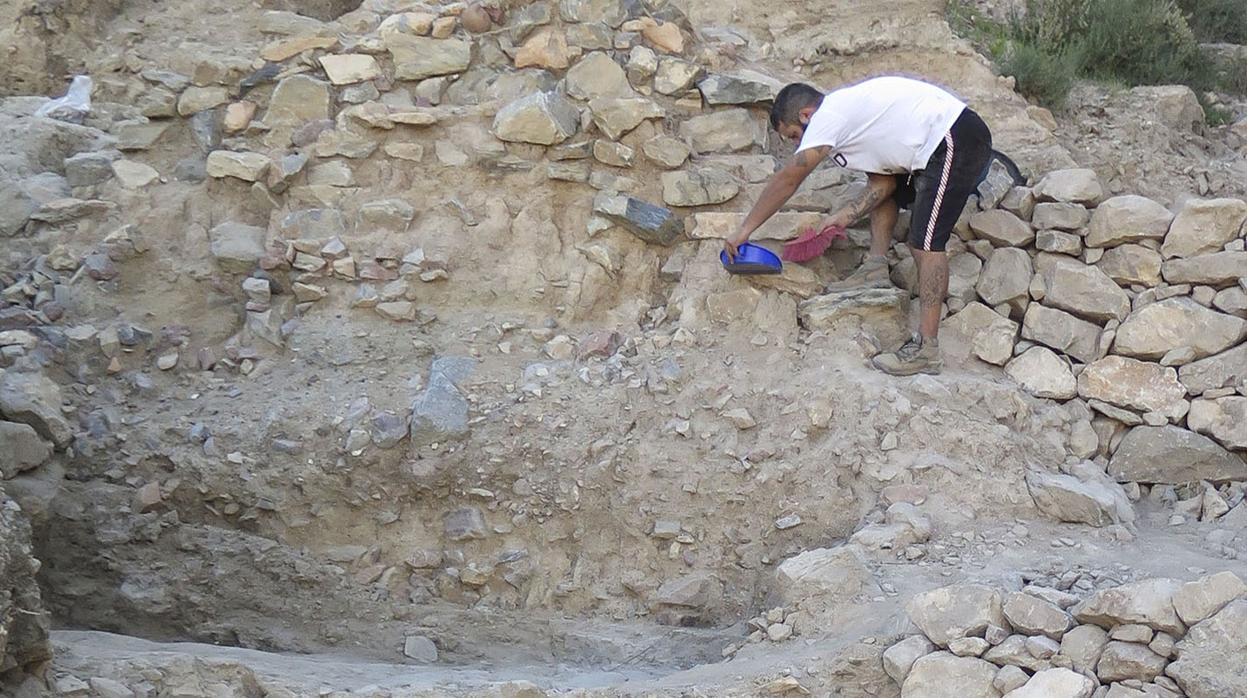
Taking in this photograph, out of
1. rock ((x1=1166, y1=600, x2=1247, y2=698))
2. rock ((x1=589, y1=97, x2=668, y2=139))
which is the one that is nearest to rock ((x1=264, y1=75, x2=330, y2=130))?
rock ((x1=589, y1=97, x2=668, y2=139))

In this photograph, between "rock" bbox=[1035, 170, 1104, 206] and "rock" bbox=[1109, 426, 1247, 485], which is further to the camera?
"rock" bbox=[1035, 170, 1104, 206]

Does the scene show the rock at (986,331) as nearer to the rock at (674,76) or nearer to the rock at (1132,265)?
the rock at (1132,265)

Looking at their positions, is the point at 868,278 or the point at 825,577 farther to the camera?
the point at 868,278

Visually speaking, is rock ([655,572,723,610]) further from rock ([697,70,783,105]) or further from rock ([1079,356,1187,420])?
rock ([697,70,783,105])

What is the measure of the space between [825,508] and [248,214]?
3052mm

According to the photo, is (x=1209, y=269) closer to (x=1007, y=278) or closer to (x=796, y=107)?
(x=1007, y=278)

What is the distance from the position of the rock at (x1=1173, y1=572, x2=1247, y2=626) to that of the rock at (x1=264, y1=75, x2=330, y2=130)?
166 inches

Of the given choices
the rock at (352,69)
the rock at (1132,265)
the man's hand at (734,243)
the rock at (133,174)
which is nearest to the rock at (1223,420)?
the rock at (1132,265)

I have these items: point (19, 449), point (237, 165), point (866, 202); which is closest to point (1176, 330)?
point (866, 202)

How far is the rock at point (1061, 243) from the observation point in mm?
5086

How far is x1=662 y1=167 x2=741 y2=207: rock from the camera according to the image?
211 inches

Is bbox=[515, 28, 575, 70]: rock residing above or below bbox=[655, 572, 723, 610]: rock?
above

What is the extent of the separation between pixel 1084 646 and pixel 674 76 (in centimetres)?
318

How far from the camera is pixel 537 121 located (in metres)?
5.41
